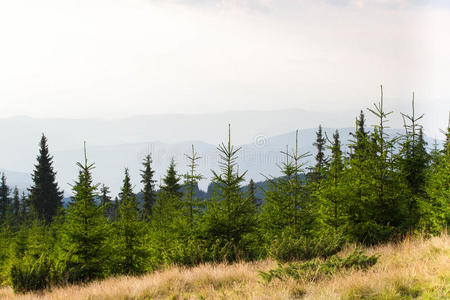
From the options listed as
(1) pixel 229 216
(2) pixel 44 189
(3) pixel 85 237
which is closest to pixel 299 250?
(1) pixel 229 216

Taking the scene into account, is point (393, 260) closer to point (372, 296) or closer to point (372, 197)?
point (372, 296)

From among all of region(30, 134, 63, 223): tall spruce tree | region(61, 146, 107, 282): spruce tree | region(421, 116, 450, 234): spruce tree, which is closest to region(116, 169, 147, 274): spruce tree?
region(61, 146, 107, 282): spruce tree

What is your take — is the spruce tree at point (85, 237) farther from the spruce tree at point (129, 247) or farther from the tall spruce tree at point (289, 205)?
the tall spruce tree at point (289, 205)

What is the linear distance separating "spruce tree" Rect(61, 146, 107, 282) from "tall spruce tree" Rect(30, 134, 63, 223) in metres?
41.9

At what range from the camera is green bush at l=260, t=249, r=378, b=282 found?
6.00 metres

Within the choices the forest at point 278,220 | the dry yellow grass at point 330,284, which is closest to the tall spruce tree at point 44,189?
the forest at point 278,220

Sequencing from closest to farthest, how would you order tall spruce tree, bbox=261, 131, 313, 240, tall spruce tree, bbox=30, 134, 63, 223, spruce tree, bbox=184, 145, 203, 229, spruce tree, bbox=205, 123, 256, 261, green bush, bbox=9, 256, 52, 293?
green bush, bbox=9, 256, 52, 293, spruce tree, bbox=205, 123, 256, 261, tall spruce tree, bbox=261, 131, 313, 240, spruce tree, bbox=184, 145, 203, 229, tall spruce tree, bbox=30, 134, 63, 223

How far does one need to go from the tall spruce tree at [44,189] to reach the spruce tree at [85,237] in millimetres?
41875

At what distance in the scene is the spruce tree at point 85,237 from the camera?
1168cm

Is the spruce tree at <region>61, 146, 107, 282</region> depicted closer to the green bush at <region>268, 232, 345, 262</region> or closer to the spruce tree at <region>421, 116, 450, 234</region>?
the green bush at <region>268, 232, 345, 262</region>

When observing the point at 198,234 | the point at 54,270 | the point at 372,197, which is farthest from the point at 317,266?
the point at 54,270

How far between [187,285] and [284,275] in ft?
6.88

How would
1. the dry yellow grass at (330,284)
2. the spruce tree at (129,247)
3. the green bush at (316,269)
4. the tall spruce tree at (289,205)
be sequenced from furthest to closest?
the spruce tree at (129,247), the tall spruce tree at (289,205), the green bush at (316,269), the dry yellow grass at (330,284)

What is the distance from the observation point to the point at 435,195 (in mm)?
11586
